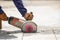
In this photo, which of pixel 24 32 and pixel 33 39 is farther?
pixel 24 32

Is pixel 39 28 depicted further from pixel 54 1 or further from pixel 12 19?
pixel 54 1

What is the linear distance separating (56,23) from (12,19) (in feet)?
3.93

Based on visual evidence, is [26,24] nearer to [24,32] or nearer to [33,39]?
[24,32]

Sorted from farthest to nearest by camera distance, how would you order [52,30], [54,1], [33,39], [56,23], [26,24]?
1. [54,1]
2. [56,23]
3. [52,30]
4. [26,24]
5. [33,39]

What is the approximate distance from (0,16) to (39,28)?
81cm

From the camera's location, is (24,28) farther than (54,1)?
No

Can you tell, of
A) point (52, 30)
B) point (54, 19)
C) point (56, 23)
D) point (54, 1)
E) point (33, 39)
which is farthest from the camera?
point (54, 1)

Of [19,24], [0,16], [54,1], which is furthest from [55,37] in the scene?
[54,1]

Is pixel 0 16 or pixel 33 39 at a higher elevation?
pixel 0 16

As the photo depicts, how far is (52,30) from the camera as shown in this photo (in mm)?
4625

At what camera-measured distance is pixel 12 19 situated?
4.49 meters

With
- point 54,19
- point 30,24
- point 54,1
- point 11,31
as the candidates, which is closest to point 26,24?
point 30,24

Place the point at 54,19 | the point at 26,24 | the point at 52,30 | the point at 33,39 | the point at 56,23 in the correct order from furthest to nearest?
the point at 54,19, the point at 56,23, the point at 52,30, the point at 26,24, the point at 33,39

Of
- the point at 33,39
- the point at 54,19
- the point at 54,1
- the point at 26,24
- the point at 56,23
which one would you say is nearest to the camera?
the point at 33,39
